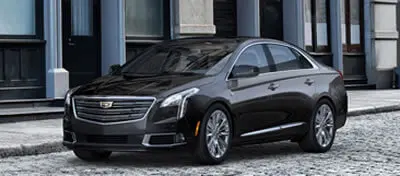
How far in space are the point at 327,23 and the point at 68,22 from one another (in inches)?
364

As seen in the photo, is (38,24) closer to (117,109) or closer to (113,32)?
(113,32)

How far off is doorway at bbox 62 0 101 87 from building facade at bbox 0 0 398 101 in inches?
0.8

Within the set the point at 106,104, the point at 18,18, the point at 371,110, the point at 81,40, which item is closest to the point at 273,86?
the point at 106,104

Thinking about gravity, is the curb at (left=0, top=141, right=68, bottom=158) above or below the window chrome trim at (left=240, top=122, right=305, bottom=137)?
below

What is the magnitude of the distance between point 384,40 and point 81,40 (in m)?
11.1

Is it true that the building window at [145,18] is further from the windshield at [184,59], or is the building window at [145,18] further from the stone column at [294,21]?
the windshield at [184,59]

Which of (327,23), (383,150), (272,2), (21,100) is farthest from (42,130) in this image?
(327,23)

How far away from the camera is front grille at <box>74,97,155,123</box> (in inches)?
311

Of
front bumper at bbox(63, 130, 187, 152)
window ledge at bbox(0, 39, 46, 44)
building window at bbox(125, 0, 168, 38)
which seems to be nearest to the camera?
front bumper at bbox(63, 130, 187, 152)

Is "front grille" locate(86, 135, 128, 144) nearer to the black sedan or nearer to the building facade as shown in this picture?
the black sedan

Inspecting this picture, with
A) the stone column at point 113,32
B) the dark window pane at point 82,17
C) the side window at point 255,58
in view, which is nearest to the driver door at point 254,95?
the side window at point 255,58

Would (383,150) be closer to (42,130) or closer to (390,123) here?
(390,123)

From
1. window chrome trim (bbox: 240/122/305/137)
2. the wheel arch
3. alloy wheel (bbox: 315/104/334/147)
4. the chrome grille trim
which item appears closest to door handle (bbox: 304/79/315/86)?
alloy wheel (bbox: 315/104/334/147)

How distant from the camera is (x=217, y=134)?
324 inches
